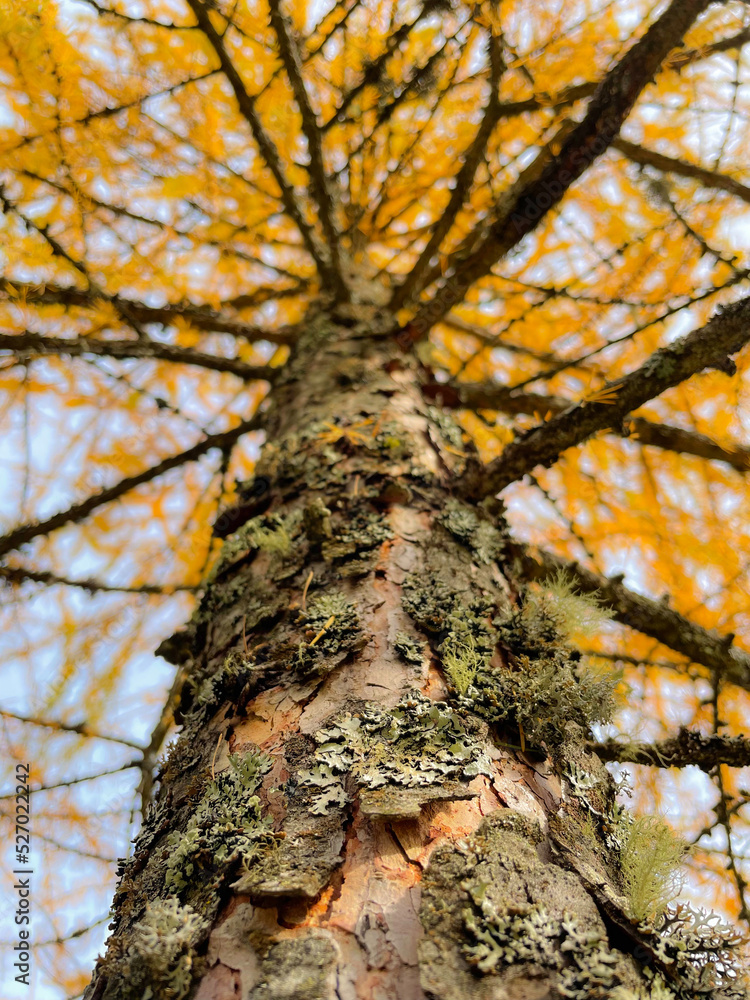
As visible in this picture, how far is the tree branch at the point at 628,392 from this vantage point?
1484 mm

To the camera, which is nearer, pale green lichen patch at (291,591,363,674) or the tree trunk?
the tree trunk

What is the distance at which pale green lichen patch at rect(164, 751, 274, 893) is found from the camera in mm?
955

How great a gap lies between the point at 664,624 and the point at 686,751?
558mm

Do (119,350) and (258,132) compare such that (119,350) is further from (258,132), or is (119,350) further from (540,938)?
(540,938)

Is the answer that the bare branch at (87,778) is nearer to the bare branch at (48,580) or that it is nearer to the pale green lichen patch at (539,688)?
the bare branch at (48,580)

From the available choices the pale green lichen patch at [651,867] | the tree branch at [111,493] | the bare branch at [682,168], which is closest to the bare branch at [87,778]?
the tree branch at [111,493]

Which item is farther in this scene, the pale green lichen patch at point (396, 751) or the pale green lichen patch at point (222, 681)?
the pale green lichen patch at point (222, 681)

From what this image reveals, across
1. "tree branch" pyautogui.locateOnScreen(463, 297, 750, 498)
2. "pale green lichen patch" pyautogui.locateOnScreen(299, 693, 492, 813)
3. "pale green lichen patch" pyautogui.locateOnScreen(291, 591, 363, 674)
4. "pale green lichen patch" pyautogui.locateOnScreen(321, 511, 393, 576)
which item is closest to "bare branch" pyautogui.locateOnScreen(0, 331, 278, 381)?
"pale green lichen patch" pyautogui.locateOnScreen(321, 511, 393, 576)

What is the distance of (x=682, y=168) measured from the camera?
8.43ft

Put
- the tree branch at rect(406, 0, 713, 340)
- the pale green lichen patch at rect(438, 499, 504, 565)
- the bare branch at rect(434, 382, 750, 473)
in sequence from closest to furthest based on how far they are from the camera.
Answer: the pale green lichen patch at rect(438, 499, 504, 565), the tree branch at rect(406, 0, 713, 340), the bare branch at rect(434, 382, 750, 473)

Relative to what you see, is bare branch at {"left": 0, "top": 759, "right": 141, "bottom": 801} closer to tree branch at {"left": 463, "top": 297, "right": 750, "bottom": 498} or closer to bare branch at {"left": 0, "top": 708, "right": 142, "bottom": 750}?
bare branch at {"left": 0, "top": 708, "right": 142, "bottom": 750}

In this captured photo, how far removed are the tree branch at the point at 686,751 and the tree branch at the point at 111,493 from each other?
6.29ft

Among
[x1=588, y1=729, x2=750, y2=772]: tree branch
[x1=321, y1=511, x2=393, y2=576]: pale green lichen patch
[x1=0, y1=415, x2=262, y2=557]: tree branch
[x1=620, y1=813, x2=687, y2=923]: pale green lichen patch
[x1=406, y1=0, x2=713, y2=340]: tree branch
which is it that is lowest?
[x1=620, y1=813, x2=687, y2=923]: pale green lichen patch

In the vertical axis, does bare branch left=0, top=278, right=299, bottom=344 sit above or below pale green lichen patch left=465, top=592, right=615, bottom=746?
above
